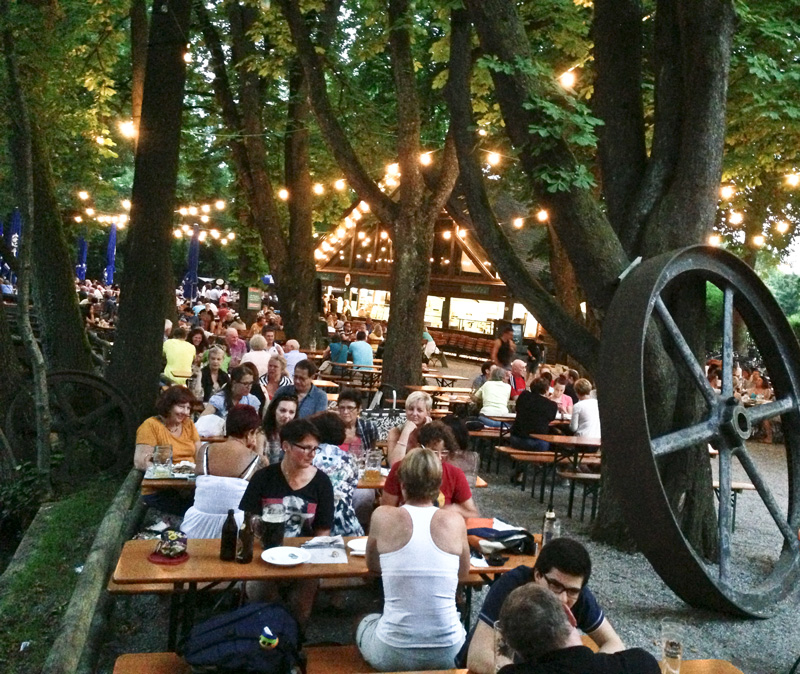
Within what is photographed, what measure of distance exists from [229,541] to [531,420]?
6560 mm

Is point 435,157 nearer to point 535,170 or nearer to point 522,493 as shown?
point 522,493

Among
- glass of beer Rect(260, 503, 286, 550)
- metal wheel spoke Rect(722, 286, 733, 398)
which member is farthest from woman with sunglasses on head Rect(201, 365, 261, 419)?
metal wheel spoke Rect(722, 286, 733, 398)

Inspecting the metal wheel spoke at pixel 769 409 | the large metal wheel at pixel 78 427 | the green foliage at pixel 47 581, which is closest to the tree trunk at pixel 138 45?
the large metal wheel at pixel 78 427

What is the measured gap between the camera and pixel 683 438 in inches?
233

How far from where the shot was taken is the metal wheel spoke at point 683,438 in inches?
224

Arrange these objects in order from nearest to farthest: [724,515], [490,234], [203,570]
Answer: [203,570], [724,515], [490,234]

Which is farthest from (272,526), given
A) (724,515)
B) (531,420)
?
(531,420)

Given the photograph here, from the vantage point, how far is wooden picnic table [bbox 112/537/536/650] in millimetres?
4129

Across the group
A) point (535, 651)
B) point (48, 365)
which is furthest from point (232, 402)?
point (535, 651)

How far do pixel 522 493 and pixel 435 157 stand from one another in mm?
13855

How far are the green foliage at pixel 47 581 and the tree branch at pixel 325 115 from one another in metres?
6.05

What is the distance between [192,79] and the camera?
63.5ft

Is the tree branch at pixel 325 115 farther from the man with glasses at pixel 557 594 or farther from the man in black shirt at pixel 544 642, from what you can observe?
the man in black shirt at pixel 544 642

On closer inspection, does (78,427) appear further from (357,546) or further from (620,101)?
(620,101)
